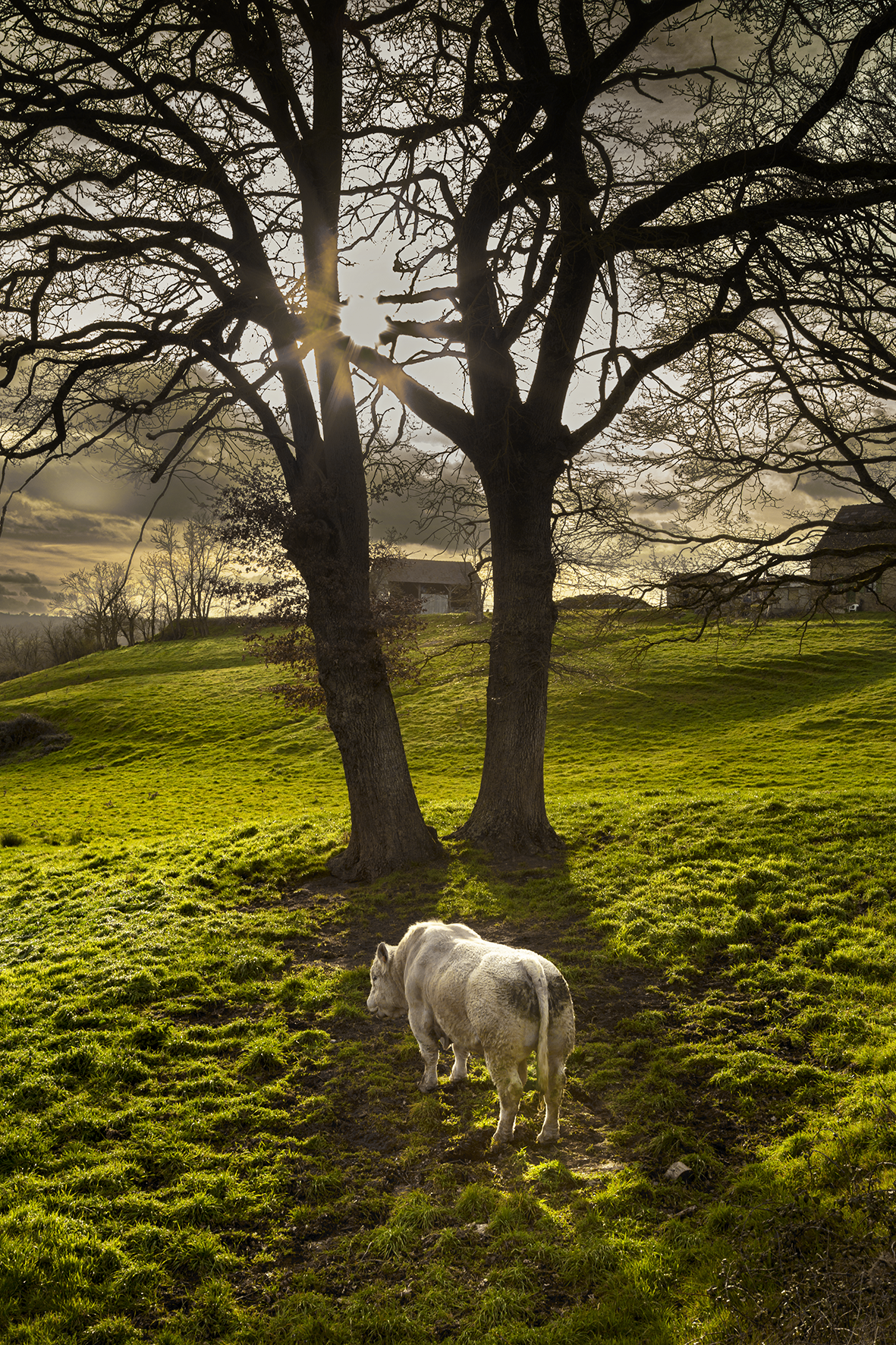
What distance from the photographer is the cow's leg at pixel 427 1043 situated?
20.9 feet

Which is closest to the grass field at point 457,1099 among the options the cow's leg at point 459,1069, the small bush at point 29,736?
the cow's leg at point 459,1069

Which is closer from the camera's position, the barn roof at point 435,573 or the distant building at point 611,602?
the distant building at point 611,602

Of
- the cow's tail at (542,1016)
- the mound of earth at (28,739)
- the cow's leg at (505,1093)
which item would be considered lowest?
the mound of earth at (28,739)

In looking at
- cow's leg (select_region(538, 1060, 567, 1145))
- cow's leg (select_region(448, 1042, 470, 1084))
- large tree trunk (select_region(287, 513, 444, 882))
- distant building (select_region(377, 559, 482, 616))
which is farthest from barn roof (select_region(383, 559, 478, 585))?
cow's leg (select_region(538, 1060, 567, 1145))

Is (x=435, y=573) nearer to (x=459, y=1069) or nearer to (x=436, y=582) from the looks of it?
(x=436, y=582)

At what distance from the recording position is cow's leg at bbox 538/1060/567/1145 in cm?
532

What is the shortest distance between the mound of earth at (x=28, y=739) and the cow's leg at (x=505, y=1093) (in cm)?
3610

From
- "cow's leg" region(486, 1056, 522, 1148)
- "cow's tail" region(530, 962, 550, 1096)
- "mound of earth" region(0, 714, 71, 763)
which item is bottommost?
"mound of earth" region(0, 714, 71, 763)

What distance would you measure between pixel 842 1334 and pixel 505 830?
32.8 ft

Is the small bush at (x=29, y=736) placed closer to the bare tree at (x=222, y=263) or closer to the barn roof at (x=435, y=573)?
the bare tree at (x=222, y=263)

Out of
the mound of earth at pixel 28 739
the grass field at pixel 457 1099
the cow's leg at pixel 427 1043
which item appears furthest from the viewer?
the mound of earth at pixel 28 739

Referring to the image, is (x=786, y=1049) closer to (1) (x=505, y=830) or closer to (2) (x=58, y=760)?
(1) (x=505, y=830)

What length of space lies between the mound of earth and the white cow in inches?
1380

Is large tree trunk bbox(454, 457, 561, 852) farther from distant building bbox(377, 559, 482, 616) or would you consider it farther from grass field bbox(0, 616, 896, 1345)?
distant building bbox(377, 559, 482, 616)
